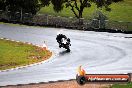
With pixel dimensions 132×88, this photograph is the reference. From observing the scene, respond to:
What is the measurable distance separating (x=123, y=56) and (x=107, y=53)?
161 centimetres

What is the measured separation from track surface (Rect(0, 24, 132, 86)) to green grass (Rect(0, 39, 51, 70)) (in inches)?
50.2

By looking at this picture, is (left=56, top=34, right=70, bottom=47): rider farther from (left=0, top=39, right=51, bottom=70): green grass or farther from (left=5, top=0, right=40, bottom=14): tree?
(left=5, top=0, right=40, bottom=14): tree

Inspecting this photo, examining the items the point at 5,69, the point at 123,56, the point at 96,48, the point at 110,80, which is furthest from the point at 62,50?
the point at 110,80

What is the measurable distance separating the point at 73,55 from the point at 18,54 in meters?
4.67

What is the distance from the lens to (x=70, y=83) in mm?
25078

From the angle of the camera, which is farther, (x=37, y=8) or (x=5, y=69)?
Result: (x=37, y=8)

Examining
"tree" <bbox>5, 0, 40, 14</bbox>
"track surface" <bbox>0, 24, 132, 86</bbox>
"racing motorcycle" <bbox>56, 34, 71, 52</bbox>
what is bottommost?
"track surface" <bbox>0, 24, 132, 86</bbox>

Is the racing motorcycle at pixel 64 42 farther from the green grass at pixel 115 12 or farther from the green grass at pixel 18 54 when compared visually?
the green grass at pixel 115 12

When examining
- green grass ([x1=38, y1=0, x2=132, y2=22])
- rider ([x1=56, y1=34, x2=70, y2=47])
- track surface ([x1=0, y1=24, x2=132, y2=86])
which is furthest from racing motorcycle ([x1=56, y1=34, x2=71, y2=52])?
green grass ([x1=38, y1=0, x2=132, y2=22])

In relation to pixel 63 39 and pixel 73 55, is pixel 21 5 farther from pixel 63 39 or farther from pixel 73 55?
pixel 73 55

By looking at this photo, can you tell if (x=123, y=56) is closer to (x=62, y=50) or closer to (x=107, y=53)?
(x=107, y=53)

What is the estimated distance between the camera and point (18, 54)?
33.3 m

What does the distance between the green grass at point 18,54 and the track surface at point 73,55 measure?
1276mm

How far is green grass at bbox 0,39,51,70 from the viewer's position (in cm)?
3027
